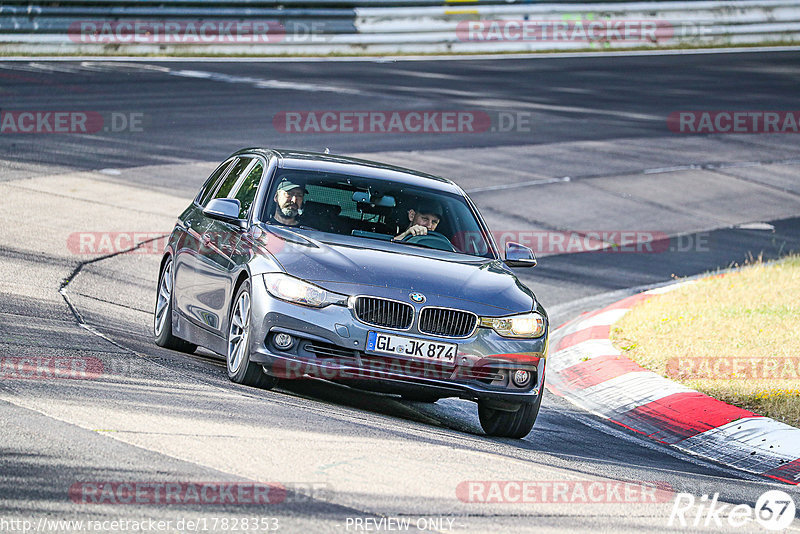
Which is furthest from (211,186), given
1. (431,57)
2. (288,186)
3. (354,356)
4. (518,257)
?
(431,57)

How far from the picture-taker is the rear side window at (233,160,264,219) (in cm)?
953

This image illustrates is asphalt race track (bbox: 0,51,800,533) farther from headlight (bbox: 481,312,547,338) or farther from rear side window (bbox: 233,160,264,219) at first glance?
rear side window (bbox: 233,160,264,219)

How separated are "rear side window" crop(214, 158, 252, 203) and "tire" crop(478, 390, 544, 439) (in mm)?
2916

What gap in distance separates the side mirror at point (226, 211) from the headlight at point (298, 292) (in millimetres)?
1026

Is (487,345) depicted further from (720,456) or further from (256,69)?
(256,69)

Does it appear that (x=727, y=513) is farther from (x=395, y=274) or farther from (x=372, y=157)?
(x=372, y=157)

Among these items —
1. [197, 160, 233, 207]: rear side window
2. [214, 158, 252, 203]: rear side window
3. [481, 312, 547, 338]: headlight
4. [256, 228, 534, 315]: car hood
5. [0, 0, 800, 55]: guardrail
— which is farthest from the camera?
[0, 0, 800, 55]: guardrail

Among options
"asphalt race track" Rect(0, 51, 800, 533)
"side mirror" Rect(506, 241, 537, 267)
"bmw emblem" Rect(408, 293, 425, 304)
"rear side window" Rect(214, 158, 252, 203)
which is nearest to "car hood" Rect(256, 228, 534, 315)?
"bmw emblem" Rect(408, 293, 425, 304)

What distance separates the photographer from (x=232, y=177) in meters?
10.4

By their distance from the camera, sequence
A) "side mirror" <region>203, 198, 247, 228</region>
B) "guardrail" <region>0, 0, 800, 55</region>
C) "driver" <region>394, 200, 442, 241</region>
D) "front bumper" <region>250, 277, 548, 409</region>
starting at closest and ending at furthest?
"front bumper" <region>250, 277, 548, 409</region>, "side mirror" <region>203, 198, 247, 228</region>, "driver" <region>394, 200, 442, 241</region>, "guardrail" <region>0, 0, 800, 55</region>

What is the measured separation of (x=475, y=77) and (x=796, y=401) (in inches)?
826

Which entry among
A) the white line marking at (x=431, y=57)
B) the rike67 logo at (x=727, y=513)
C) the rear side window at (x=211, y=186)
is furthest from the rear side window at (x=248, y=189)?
the white line marking at (x=431, y=57)

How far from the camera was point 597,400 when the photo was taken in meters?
10.5

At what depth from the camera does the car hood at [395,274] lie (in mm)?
8070
